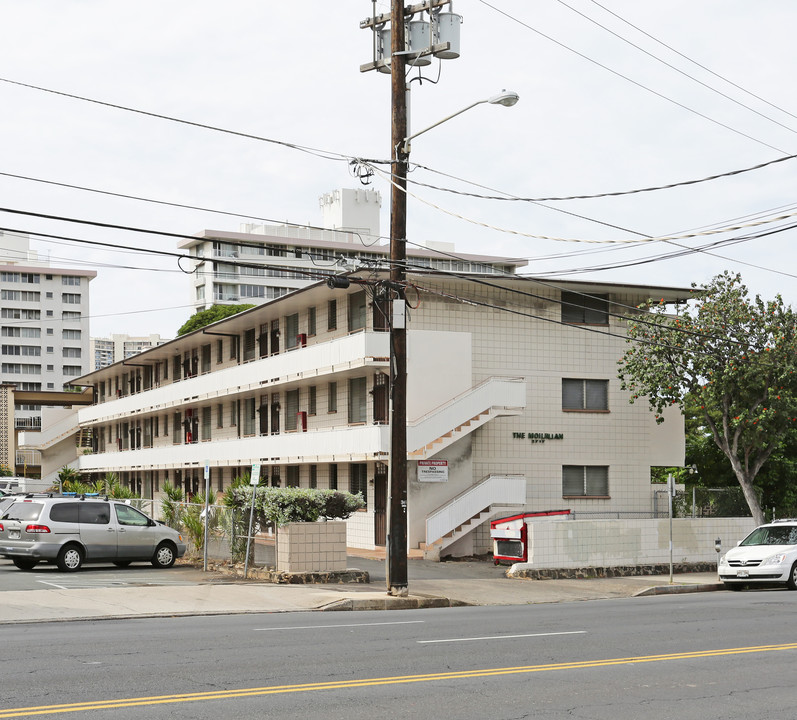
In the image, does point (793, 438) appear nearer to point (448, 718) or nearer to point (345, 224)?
point (448, 718)

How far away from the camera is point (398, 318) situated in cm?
2136

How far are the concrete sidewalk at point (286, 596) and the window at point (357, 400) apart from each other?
10.4 meters

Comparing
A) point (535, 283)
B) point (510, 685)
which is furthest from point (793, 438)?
point (510, 685)

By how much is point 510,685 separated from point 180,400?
39.1 meters

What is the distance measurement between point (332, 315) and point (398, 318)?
639 inches

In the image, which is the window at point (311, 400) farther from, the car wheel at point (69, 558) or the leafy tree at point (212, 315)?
the leafy tree at point (212, 315)

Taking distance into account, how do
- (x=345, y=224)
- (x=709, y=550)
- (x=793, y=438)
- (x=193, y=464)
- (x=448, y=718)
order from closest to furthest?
(x=448, y=718), (x=709, y=550), (x=793, y=438), (x=193, y=464), (x=345, y=224)

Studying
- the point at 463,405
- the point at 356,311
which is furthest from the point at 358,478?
the point at 463,405

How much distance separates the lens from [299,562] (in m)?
23.6

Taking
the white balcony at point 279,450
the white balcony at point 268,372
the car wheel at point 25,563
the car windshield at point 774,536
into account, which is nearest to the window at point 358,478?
the white balcony at point 279,450

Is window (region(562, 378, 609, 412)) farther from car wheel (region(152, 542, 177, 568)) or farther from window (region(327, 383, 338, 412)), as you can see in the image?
car wheel (region(152, 542, 177, 568))

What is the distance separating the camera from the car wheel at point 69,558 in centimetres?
2494

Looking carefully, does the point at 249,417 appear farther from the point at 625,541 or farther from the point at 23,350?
the point at 23,350

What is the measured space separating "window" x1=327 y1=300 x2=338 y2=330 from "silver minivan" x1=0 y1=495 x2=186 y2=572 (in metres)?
12.4
